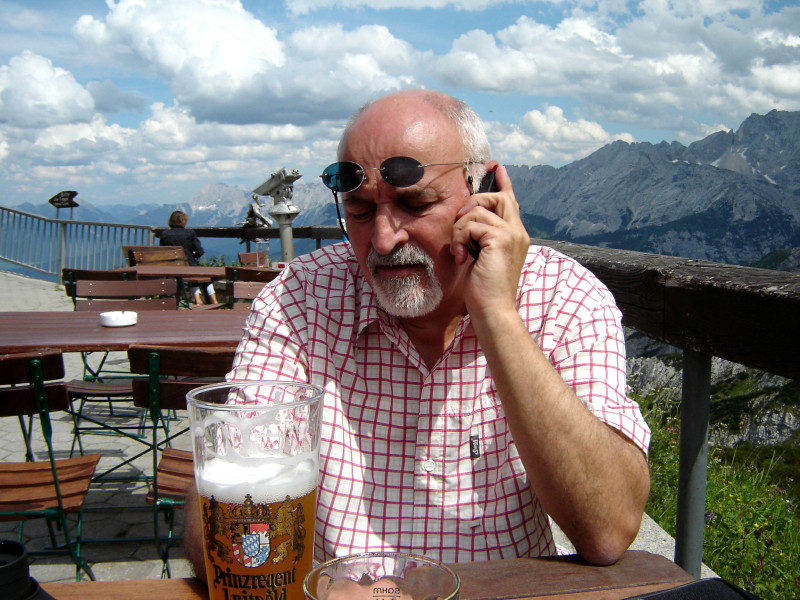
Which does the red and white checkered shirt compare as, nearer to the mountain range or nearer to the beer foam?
the beer foam

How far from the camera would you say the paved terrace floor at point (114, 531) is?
2929mm

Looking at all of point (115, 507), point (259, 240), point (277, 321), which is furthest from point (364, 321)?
point (259, 240)

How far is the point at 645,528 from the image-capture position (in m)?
2.58

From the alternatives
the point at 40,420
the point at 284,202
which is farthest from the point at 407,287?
the point at 284,202

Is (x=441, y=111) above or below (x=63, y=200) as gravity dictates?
below

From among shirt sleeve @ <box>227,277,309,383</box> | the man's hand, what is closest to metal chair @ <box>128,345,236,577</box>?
shirt sleeve @ <box>227,277,309,383</box>

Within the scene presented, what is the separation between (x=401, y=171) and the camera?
1.52 m

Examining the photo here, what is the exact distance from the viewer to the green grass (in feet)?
8.39

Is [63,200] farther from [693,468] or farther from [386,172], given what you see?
[693,468]

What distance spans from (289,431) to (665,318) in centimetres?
123

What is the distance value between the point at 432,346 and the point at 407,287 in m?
0.18

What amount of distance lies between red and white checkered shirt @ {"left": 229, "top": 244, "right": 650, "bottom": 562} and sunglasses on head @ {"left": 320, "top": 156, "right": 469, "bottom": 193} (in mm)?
285

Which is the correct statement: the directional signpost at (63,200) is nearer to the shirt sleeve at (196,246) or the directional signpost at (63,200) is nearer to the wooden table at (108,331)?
the shirt sleeve at (196,246)

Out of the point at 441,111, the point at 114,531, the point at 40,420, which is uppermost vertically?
the point at 441,111
